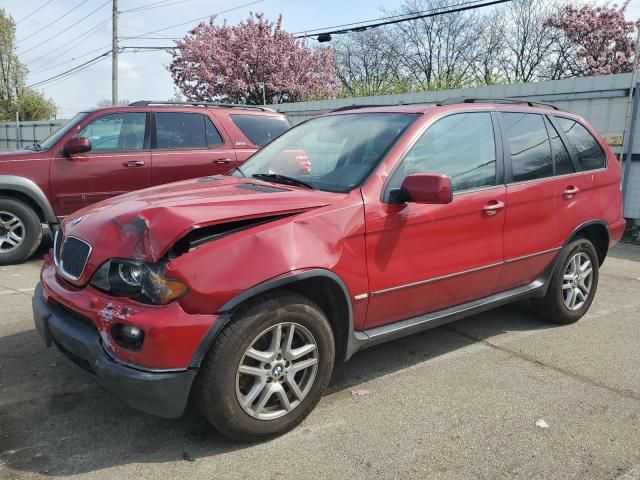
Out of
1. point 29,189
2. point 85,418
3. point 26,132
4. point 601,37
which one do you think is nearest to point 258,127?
point 29,189

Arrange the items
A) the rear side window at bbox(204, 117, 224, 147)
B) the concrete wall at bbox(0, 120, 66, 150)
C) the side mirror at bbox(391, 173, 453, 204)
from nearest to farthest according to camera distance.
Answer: the side mirror at bbox(391, 173, 453, 204) < the rear side window at bbox(204, 117, 224, 147) < the concrete wall at bbox(0, 120, 66, 150)

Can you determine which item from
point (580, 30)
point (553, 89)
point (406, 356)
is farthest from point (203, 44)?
point (406, 356)

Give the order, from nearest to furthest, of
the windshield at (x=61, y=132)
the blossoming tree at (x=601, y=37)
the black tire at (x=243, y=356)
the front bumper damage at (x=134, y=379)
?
the front bumper damage at (x=134, y=379)
the black tire at (x=243, y=356)
the windshield at (x=61, y=132)
the blossoming tree at (x=601, y=37)

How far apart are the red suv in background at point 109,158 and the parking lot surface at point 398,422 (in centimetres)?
250

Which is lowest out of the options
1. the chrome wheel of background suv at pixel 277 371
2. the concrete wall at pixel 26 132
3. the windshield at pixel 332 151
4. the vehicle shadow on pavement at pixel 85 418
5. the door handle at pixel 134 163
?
the vehicle shadow on pavement at pixel 85 418

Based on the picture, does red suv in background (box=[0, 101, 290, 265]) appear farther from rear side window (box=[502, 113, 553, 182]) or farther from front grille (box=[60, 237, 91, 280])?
front grille (box=[60, 237, 91, 280])

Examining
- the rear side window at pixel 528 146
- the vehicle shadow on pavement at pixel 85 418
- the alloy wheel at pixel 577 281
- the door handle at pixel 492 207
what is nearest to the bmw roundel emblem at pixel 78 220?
the vehicle shadow on pavement at pixel 85 418

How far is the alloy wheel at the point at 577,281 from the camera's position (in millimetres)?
4652

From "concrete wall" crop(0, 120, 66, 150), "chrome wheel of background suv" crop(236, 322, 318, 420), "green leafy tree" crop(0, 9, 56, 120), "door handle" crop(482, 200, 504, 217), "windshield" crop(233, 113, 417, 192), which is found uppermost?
"green leafy tree" crop(0, 9, 56, 120)

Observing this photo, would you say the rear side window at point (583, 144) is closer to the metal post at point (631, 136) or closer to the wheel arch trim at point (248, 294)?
the wheel arch trim at point (248, 294)

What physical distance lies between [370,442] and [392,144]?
1.73 meters

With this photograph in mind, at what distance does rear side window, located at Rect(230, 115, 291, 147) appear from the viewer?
736cm

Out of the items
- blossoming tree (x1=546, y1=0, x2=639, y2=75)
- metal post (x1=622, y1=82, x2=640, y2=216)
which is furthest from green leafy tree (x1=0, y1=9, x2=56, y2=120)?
metal post (x1=622, y1=82, x2=640, y2=216)

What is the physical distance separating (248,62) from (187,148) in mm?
25319
